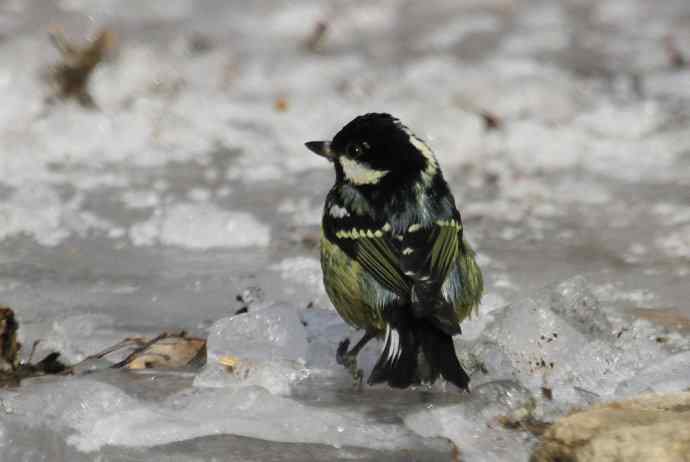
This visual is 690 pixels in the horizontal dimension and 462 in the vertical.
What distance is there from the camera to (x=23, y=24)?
9.59 metres

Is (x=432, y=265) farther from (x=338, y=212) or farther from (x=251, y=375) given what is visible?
(x=251, y=375)

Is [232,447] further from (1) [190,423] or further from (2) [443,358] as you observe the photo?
(2) [443,358]

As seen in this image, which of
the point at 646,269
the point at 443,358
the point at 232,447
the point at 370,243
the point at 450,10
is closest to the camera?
the point at 232,447

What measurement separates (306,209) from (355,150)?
1.81 metres

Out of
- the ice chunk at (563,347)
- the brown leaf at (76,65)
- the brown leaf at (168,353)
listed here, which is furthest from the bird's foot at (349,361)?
the brown leaf at (76,65)

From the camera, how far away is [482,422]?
4.23m

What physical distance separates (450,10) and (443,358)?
635 cm

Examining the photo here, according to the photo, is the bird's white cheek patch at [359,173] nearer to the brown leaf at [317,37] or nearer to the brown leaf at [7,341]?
the brown leaf at [7,341]

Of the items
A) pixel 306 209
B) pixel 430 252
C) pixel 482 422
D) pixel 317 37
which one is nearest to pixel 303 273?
pixel 306 209

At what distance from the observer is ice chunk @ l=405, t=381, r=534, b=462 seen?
4.03 meters

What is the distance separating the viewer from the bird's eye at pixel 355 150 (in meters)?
5.32

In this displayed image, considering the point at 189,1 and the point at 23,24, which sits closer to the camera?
the point at 23,24

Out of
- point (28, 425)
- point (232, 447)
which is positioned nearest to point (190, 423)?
point (232, 447)

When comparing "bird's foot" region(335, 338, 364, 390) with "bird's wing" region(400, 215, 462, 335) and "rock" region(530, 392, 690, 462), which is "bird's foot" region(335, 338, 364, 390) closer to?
"bird's wing" region(400, 215, 462, 335)
